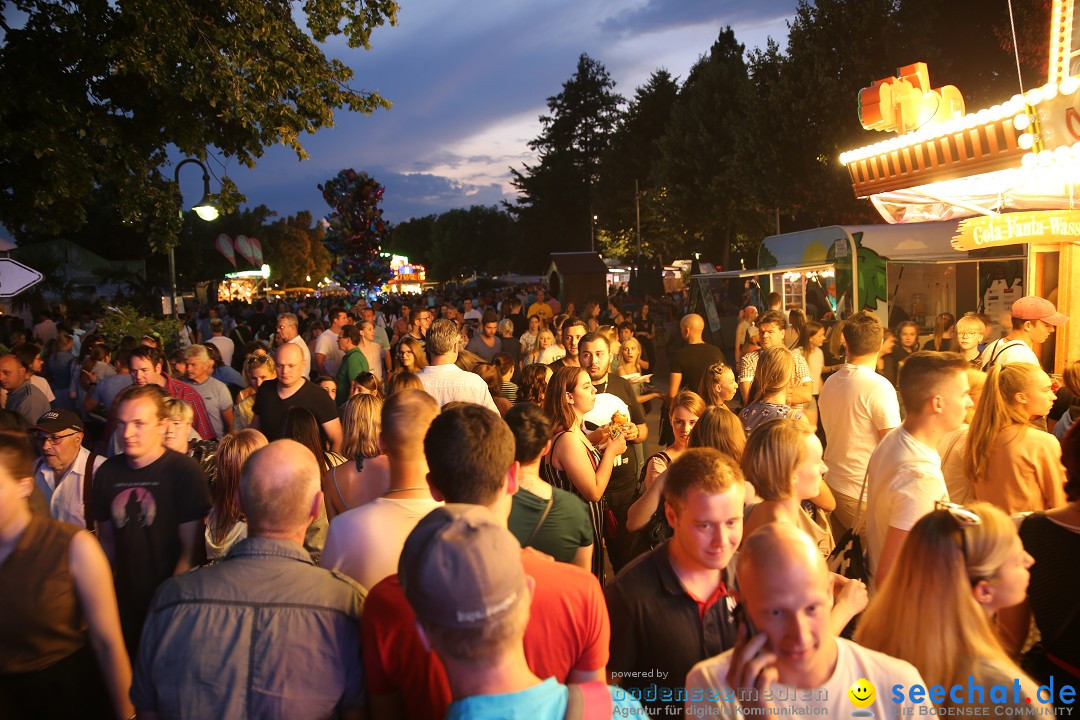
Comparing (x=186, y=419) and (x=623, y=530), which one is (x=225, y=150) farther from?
(x=623, y=530)

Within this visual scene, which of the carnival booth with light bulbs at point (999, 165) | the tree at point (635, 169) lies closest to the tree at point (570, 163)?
the tree at point (635, 169)

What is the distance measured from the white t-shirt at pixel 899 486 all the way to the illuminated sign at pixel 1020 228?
3.80m

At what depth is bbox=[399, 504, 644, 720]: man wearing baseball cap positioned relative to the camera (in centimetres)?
147

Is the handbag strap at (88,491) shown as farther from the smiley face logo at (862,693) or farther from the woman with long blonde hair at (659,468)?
the smiley face logo at (862,693)

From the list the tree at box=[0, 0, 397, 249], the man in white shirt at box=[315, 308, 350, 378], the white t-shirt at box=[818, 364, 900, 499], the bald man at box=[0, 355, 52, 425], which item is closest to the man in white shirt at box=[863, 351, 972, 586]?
the white t-shirt at box=[818, 364, 900, 499]

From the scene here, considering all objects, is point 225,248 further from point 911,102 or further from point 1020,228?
point 1020,228

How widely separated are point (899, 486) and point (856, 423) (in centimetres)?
141

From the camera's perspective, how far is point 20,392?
6.14m

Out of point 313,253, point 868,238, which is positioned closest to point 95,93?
point 868,238

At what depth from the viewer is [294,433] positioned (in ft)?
13.6

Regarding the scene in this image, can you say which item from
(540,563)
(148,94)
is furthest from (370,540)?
(148,94)

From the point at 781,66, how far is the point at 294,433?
77.0 feet

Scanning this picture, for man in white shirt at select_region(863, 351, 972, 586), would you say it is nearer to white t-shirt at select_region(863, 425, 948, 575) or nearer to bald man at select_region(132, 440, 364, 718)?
white t-shirt at select_region(863, 425, 948, 575)

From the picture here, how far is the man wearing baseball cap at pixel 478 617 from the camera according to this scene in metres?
1.47
